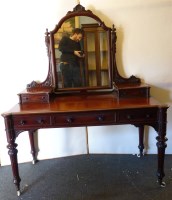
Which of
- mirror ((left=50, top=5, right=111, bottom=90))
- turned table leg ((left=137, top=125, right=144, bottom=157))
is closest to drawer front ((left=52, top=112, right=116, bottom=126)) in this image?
mirror ((left=50, top=5, right=111, bottom=90))

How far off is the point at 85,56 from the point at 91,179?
4.15 ft

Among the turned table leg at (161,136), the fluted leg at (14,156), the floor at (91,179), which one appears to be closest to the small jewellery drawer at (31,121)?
the fluted leg at (14,156)

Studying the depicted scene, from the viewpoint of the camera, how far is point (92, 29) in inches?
91.2

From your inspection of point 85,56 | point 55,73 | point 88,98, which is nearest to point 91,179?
point 88,98

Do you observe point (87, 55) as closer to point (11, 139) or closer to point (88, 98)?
point (88, 98)

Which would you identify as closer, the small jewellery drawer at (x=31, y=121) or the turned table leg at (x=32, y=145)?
the small jewellery drawer at (x=31, y=121)

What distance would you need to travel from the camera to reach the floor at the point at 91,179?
2.01 metres

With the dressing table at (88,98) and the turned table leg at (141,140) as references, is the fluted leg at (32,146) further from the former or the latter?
the turned table leg at (141,140)

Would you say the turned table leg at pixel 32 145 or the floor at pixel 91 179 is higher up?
the turned table leg at pixel 32 145

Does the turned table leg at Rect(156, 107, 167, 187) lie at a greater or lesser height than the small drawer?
lesser

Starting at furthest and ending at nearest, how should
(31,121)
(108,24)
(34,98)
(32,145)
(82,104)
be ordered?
(32,145)
(108,24)
(34,98)
(82,104)
(31,121)

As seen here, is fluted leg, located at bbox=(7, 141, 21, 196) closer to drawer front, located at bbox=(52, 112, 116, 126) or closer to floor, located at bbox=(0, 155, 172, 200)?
floor, located at bbox=(0, 155, 172, 200)

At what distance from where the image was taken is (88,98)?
2287mm

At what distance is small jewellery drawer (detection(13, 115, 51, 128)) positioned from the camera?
190 centimetres
